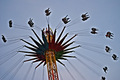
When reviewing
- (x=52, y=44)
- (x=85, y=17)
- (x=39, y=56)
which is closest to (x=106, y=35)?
(x=85, y=17)

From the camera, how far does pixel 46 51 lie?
1947 cm

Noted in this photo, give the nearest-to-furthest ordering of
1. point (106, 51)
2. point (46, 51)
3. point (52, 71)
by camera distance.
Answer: point (52, 71) < point (46, 51) < point (106, 51)

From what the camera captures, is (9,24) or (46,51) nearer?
(46,51)

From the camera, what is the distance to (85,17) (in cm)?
2075

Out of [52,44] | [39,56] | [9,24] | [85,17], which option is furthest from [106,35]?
[9,24]

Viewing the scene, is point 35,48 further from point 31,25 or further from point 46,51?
point 31,25

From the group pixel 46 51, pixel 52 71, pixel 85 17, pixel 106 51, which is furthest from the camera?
pixel 106 51

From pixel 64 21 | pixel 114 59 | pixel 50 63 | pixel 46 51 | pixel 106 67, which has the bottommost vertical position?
pixel 106 67

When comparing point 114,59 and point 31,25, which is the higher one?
point 31,25

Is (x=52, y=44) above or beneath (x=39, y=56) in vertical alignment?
above

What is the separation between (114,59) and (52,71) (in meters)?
9.92

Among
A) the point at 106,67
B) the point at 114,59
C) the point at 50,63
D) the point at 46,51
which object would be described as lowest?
the point at 106,67

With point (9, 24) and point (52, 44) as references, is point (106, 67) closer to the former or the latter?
point (52, 44)

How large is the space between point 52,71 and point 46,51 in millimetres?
2890
